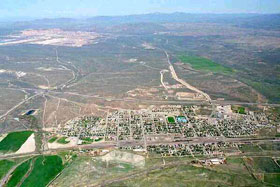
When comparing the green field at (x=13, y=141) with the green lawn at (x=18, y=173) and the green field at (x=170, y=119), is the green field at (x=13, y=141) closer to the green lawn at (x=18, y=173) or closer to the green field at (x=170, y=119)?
the green lawn at (x=18, y=173)

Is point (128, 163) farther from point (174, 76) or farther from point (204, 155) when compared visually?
point (174, 76)

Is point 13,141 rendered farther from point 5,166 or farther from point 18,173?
point 18,173

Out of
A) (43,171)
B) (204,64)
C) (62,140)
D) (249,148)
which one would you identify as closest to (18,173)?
(43,171)

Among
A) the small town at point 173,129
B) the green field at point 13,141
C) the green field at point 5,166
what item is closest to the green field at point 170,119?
the small town at point 173,129

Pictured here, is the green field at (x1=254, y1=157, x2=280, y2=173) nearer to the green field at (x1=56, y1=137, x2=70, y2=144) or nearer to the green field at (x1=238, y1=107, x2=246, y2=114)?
the green field at (x1=238, y1=107, x2=246, y2=114)

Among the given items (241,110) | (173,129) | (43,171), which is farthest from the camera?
(241,110)

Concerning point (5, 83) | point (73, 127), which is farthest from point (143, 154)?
point (5, 83)
